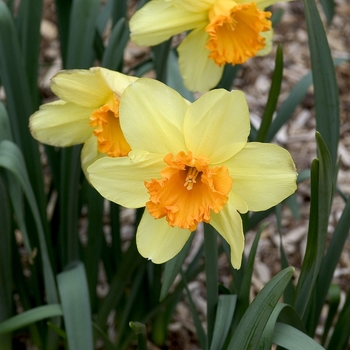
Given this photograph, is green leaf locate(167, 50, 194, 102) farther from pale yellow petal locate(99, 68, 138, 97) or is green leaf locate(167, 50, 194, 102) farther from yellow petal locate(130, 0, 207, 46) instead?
pale yellow petal locate(99, 68, 138, 97)

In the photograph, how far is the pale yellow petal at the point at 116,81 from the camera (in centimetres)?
112

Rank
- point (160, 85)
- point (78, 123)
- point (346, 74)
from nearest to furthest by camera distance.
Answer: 1. point (160, 85)
2. point (78, 123)
3. point (346, 74)

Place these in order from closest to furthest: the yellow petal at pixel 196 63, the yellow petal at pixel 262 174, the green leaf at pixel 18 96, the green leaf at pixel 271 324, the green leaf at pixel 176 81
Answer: the yellow petal at pixel 262 174 < the green leaf at pixel 271 324 < the green leaf at pixel 18 96 < the yellow petal at pixel 196 63 < the green leaf at pixel 176 81

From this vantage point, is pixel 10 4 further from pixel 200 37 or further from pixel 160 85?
pixel 160 85

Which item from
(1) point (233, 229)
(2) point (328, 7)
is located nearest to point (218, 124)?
(1) point (233, 229)

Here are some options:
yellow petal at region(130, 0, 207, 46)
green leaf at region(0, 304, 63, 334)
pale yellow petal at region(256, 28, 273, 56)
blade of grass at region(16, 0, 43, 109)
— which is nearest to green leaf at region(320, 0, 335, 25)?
pale yellow petal at region(256, 28, 273, 56)

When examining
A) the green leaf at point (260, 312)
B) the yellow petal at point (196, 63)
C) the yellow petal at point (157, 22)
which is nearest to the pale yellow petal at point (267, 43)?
the yellow petal at point (196, 63)

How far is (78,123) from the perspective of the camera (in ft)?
4.19

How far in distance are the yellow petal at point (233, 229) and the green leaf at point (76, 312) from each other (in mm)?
439

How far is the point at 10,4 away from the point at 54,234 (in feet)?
2.38

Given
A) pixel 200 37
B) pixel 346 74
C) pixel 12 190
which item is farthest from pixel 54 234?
pixel 346 74

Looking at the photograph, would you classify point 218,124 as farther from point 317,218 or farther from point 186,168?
point 317,218

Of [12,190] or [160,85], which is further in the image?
[12,190]

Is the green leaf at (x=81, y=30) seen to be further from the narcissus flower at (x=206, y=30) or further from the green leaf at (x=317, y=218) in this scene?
the green leaf at (x=317, y=218)
